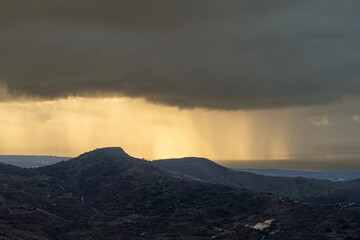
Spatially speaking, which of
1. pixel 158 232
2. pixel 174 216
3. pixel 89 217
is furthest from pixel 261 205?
pixel 89 217

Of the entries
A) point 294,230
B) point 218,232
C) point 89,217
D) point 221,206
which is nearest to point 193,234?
point 218,232

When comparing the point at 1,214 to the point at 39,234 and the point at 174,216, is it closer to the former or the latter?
the point at 39,234

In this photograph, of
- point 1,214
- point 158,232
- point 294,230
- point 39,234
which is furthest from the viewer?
point 1,214

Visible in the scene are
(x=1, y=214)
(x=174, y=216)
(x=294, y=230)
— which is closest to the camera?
(x=294, y=230)

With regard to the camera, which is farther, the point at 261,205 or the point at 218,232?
the point at 261,205

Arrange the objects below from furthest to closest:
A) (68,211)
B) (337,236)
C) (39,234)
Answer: (68,211) < (39,234) < (337,236)

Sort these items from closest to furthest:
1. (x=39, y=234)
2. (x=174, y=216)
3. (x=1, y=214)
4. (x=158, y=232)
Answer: (x=39, y=234) → (x=158, y=232) → (x=1, y=214) → (x=174, y=216)

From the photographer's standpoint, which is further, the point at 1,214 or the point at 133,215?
the point at 133,215

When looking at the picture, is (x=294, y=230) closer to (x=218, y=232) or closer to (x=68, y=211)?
(x=218, y=232)
